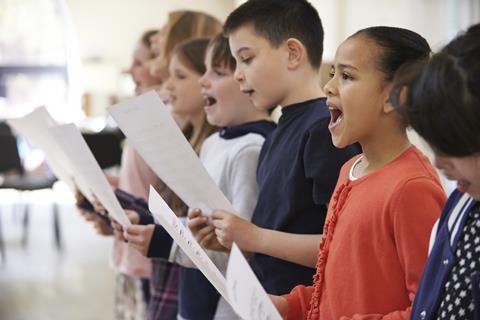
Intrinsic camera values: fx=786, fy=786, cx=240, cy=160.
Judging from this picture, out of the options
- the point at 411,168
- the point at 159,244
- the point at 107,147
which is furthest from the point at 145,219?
the point at 107,147

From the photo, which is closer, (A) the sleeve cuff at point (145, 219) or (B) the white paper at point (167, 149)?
(B) the white paper at point (167, 149)

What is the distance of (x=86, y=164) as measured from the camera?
1745 mm

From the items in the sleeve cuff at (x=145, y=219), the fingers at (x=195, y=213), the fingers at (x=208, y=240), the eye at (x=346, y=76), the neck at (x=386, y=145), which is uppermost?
the eye at (x=346, y=76)

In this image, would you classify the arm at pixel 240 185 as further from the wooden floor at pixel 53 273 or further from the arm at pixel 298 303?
the wooden floor at pixel 53 273

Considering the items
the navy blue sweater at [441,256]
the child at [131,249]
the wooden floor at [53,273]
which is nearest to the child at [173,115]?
the child at [131,249]

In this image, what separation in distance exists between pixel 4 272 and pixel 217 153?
406 centimetres

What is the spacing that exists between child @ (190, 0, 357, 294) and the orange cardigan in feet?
0.66

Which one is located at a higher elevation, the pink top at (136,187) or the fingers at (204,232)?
the fingers at (204,232)

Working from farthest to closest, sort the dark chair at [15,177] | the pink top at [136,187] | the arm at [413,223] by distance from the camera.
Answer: the dark chair at [15,177], the pink top at [136,187], the arm at [413,223]

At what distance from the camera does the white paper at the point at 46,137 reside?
191 centimetres

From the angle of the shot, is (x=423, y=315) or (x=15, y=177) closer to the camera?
(x=423, y=315)

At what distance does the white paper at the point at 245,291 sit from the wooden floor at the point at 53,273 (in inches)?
137

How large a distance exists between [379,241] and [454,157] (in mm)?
289

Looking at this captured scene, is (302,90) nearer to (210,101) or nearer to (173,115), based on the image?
(210,101)
